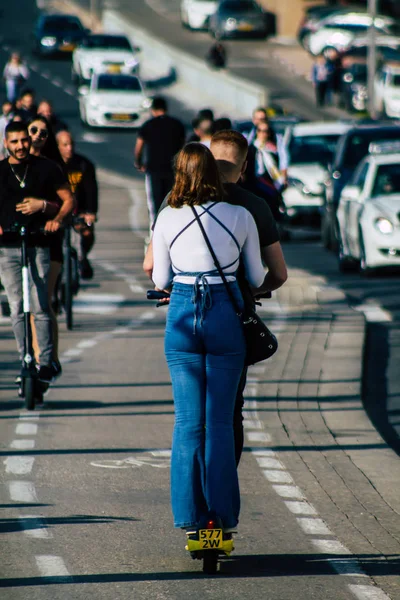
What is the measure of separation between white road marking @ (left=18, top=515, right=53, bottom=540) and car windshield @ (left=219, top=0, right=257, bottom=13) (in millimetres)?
62099

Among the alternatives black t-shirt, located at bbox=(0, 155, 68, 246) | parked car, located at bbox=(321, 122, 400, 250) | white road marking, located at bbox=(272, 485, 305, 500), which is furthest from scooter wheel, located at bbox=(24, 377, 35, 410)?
parked car, located at bbox=(321, 122, 400, 250)

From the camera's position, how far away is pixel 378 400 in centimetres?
1245

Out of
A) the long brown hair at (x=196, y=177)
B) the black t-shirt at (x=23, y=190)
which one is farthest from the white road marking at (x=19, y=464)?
the long brown hair at (x=196, y=177)

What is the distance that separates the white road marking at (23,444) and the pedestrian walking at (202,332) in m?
2.89

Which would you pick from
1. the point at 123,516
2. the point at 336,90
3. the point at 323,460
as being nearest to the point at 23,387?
the point at 323,460

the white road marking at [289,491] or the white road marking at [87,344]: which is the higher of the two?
the white road marking at [289,491]

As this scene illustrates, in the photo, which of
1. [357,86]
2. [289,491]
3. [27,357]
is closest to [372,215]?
[27,357]

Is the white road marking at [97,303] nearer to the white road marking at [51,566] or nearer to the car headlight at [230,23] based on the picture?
the white road marking at [51,566]

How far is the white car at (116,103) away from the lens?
48.9 meters

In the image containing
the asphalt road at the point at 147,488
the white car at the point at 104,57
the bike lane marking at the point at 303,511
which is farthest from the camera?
the white car at the point at 104,57

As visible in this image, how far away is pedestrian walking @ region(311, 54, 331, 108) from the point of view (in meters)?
54.7

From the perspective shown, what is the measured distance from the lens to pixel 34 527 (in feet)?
26.5

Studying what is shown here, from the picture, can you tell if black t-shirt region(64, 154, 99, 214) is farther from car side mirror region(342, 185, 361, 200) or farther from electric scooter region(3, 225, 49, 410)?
car side mirror region(342, 185, 361, 200)

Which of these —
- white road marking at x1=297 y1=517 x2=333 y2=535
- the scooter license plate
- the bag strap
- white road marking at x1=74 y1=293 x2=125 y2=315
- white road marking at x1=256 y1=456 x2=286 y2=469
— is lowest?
white road marking at x1=74 y1=293 x2=125 y2=315
